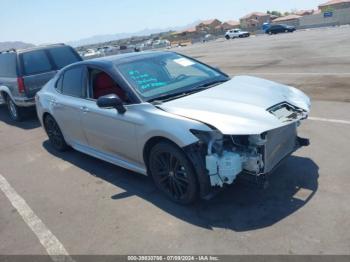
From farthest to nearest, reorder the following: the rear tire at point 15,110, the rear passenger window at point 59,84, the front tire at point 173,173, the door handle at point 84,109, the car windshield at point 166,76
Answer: the rear tire at point 15,110
the rear passenger window at point 59,84
the door handle at point 84,109
the car windshield at point 166,76
the front tire at point 173,173

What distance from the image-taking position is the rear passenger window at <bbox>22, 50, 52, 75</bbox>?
9.53 metres

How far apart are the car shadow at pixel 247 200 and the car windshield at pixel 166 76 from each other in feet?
4.09

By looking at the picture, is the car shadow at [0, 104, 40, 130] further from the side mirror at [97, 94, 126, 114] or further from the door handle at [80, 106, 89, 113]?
the side mirror at [97, 94, 126, 114]

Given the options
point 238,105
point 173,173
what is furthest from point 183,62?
point 173,173

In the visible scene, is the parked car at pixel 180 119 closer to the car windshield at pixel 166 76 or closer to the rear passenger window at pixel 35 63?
the car windshield at pixel 166 76

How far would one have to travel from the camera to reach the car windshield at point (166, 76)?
186 inches

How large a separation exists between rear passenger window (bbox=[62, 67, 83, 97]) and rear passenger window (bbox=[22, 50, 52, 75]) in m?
3.77

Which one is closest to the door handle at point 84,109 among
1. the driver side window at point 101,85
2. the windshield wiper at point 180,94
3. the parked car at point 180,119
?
the parked car at point 180,119

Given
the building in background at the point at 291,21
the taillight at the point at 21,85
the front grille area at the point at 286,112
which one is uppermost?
the front grille area at the point at 286,112

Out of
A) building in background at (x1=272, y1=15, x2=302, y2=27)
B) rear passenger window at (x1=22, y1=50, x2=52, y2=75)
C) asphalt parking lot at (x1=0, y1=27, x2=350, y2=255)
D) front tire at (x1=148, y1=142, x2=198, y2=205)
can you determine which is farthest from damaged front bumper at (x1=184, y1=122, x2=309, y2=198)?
building in background at (x1=272, y1=15, x2=302, y2=27)

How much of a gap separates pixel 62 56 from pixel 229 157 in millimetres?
7600

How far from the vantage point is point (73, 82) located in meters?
5.92

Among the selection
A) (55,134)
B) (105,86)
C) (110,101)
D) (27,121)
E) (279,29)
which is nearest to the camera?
(110,101)

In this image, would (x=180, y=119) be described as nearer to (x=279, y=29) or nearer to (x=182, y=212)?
(x=182, y=212)
